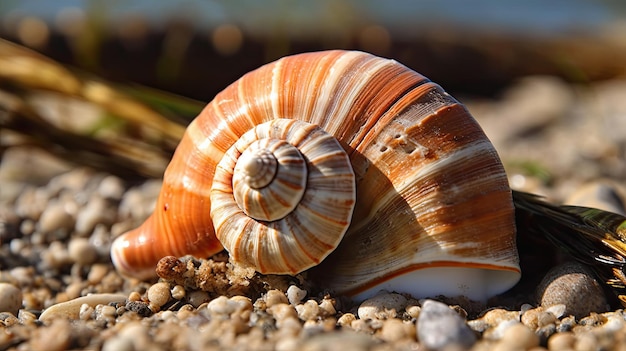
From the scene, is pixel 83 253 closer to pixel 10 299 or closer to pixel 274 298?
pixel 10 299

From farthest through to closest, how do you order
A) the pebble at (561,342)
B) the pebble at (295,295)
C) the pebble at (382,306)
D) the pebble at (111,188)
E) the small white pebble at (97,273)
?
the pebble at (111,188) → the small white pebble at (97,273) → the pebble at (295,295) → the pebble at (382,306) → the pebble at (561,342)

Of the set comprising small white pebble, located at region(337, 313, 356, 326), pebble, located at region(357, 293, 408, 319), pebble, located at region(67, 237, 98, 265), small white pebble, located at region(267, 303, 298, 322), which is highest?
pebble, located at region(357, 293, 408, 319)

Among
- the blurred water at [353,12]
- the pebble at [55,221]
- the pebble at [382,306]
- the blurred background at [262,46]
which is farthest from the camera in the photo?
the blurred background at [262,46]

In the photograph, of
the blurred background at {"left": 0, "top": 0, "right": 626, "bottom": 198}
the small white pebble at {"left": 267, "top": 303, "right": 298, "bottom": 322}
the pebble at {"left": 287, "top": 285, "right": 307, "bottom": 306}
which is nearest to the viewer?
the small white pebble at {"left": 267, "top": 303, "right": 298, "bottom": 322}

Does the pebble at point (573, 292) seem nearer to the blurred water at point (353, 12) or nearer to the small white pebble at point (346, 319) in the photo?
the small white pebble at point (346, 319)

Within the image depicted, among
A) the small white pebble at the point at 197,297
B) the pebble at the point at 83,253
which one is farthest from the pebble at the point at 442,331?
the pebble at the point at 83,253

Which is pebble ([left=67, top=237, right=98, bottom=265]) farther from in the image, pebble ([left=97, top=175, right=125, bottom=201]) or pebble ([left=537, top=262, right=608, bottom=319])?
pebble ([left=537, top=262, right=608, bottom=319])

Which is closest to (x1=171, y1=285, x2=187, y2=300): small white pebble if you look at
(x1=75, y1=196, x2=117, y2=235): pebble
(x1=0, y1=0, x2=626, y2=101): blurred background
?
(x1=75, y1=196, x2=117, y2=235): pebble
